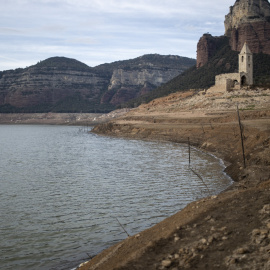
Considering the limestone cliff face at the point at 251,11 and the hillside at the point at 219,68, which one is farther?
the limestone cliff face at the point at 251,11

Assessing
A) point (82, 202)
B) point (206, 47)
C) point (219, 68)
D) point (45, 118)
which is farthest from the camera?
point (45, 118)

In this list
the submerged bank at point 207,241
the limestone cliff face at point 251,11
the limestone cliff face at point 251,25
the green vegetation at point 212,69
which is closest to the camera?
the submerged bank at point 207,241

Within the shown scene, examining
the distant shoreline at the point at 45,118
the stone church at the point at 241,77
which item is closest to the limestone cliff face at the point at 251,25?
the stone church at the point at 241,77

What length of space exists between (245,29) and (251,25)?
205 centimetres

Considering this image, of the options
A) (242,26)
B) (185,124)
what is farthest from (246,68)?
(242,26)

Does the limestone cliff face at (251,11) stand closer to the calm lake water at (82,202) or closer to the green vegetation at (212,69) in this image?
the green vegetation at (212,69)

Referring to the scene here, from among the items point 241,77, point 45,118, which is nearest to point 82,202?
point 241,77

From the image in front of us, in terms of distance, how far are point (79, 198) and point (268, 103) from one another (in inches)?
1585

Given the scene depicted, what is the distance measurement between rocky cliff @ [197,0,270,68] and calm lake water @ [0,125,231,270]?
71544 millimetres

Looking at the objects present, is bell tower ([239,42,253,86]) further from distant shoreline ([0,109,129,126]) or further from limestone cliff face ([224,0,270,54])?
distant shoreline ([0,109,129,126])

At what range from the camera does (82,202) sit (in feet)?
58.6

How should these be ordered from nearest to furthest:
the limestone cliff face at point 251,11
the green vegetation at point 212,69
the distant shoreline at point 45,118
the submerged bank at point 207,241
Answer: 1. the submerged bank at point 207,241
2. the green vegetation at point 212,69
3. the limestone cliff face at point 251,11
4. the distant shoreline at point 45,118

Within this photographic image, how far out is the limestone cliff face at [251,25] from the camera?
94.6 metres

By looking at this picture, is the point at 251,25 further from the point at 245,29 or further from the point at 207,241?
the point at 207,241
